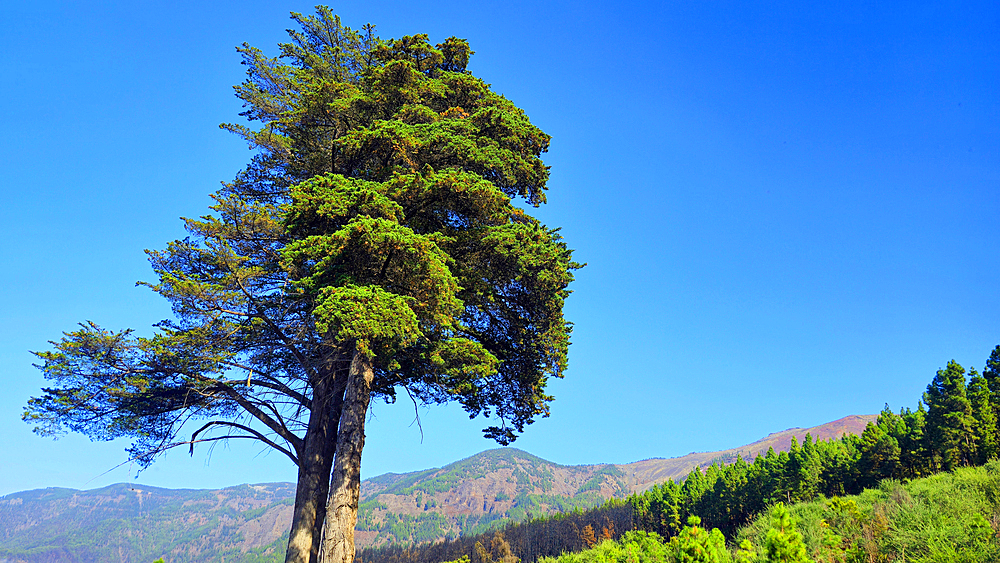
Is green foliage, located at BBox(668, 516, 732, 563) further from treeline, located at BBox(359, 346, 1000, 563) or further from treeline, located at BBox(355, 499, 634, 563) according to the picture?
treeline, located at BBox(355, 499, 634, 563)

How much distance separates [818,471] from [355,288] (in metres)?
54.8

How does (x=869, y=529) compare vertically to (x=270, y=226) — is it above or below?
below

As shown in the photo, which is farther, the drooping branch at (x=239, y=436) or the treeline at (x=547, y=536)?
the treeline at (x=547, y=536)

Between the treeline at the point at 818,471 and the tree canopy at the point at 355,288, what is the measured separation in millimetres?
21641

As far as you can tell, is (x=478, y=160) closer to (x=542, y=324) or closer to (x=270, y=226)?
(x=542, y=324)

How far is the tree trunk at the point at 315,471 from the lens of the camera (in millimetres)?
11383

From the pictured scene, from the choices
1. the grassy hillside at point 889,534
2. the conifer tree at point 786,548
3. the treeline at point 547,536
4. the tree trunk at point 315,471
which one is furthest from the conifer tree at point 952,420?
the tree trunk at point 315,471

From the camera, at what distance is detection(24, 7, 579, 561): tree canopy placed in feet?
33.4

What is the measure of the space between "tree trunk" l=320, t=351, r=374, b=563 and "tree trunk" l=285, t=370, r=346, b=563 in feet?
4.56

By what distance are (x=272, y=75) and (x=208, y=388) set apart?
360 inches

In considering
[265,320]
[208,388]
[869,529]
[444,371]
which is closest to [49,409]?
[208,388]

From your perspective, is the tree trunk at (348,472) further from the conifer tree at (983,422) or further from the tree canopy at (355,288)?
the conifer tree at (983,422)

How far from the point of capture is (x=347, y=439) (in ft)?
33.2

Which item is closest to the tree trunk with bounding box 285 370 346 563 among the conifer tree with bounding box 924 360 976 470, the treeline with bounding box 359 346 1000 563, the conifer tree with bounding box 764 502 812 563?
the conifer tree with bounding box 764 502 812 563
